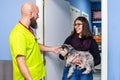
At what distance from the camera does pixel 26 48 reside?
2180 mm

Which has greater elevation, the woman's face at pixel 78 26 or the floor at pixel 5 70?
the woman's face at pixel 78 26

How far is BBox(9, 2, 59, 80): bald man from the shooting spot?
2.07 metres

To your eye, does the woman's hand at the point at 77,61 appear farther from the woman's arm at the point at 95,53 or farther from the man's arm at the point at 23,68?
the man's arm at the point at 23,68

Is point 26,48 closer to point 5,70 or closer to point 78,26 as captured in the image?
point 5,70

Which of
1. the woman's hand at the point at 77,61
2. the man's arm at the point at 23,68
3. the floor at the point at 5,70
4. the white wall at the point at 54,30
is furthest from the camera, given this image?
the white wall at the point at 54,30

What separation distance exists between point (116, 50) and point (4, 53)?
4.32ft

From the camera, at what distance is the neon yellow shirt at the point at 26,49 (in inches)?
82.1

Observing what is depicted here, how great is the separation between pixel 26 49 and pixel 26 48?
11mm

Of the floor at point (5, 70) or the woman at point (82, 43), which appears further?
the floor at point (5, 70)

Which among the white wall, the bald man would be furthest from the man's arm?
the white wall

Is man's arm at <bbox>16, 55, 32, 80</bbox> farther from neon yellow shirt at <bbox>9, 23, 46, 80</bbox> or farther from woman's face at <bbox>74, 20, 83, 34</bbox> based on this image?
woman's face at <bbox>74, 20, 83, 34</bbox>

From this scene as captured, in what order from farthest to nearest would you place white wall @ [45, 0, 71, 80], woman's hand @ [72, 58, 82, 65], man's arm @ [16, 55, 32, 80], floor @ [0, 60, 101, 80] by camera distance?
white wall @ [45, 0, 71, 80] → floor @ [0, 60, 101, 80] → woman's hand @ [72, 58, 82, 65] → man's arm @ [16, 55, 32, 80]

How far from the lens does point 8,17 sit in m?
2.82

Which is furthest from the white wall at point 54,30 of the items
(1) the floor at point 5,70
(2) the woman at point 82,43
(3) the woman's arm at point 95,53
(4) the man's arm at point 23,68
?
(4) the man's arm at point 23,68
